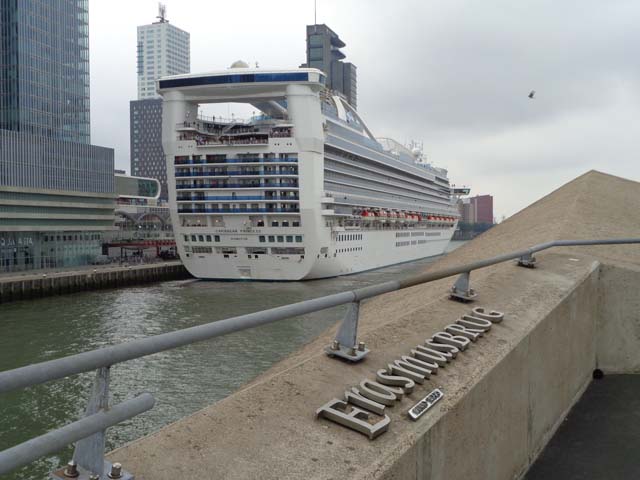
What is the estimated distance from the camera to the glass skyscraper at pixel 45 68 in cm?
5688

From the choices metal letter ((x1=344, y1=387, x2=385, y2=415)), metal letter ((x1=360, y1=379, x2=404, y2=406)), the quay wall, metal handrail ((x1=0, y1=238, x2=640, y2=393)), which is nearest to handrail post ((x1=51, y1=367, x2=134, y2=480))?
metal handrail ((x1=0, y1=238, x2=640, y2=393))

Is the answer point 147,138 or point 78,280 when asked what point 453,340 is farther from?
point 147,138

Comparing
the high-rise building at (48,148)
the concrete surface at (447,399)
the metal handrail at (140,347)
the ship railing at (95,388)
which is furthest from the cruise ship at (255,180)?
the ship railing at (95,388)

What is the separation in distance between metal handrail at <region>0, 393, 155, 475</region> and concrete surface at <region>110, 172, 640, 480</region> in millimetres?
382

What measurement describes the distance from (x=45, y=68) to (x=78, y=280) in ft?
109

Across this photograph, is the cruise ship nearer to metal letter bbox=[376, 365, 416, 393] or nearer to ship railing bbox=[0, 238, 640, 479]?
metal letter bbox=[376, 365, 416, 393]

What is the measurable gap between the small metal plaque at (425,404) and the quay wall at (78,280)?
110 ft

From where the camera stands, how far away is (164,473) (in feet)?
7.84

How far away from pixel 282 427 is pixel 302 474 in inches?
14.6

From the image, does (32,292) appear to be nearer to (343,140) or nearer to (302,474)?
(343,140)

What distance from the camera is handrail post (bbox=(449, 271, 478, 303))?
5.41m

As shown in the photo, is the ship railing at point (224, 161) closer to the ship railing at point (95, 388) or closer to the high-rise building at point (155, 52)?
the ship railing at point (95, 388)

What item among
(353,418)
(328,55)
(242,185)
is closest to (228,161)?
(242,185)

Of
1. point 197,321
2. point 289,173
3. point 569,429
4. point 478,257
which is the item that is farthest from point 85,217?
point 569,429
